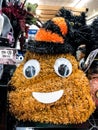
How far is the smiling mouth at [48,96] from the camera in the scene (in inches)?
37.1

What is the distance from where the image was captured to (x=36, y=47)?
3.20ft

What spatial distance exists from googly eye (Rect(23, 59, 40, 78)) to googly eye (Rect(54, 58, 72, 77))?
65 mm

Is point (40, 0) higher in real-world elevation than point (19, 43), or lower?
higher

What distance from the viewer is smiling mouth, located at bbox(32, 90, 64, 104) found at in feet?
3.09

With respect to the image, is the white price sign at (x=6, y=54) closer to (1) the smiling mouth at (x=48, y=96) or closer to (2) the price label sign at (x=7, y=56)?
(2) the price label sign at (x=7, y=56)

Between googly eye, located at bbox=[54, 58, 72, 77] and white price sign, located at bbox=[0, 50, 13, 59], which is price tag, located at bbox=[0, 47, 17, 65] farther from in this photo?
googly eye, located at bbox=[54, 58, 72, 77]

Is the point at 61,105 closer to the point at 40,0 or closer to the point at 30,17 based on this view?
the point at 30,17

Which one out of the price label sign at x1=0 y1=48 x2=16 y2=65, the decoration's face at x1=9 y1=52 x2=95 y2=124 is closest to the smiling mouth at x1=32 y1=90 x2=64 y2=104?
the decoration's face at x1=9 y1=52 x2=95 y2=124

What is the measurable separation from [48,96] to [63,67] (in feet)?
0.37

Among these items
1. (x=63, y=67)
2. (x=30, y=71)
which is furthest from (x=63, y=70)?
(x=30, y=71)

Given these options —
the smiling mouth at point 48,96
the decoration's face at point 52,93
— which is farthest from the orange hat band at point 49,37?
the smiling mouth at point 48,96

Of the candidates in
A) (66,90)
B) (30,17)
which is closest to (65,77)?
(66,90)

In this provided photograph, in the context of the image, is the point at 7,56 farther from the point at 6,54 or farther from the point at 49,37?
the point at 49,37

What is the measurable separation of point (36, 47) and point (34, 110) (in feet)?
0.69
